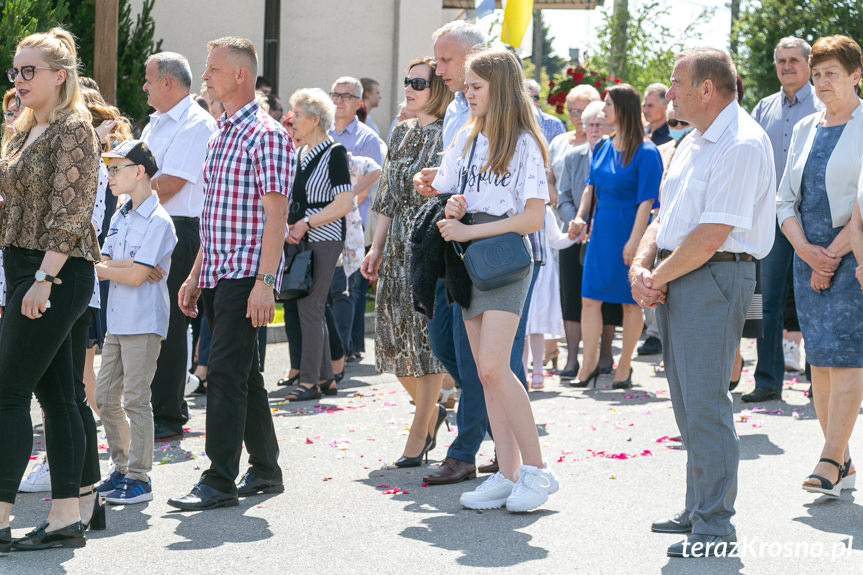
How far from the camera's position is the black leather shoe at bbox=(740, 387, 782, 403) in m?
8.92

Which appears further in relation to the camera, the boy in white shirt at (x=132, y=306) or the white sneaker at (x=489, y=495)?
the boy in white shirt at (x=132, y=306)

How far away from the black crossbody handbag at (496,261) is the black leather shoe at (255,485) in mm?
1551

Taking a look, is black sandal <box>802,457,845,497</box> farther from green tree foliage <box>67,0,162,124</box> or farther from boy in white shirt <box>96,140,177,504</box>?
green tree foliage <box>67,0,162,124</box>

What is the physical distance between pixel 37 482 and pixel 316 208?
3506 millimetres

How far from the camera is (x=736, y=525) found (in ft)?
17.9

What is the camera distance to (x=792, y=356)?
1055 centimetres

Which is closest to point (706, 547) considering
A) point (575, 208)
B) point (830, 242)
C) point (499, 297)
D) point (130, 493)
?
point (499, 297)

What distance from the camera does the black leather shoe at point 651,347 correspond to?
11781 millimetres

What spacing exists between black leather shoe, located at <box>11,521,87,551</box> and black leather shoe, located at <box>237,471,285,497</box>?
1128 mm

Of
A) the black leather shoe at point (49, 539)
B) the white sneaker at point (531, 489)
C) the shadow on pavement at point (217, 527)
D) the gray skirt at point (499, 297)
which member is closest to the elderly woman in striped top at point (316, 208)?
the shadow on pavement at point (217, 527)

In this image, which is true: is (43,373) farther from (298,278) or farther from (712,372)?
(298,278)

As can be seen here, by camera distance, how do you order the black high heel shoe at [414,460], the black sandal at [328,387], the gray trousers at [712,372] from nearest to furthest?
the gray trousers at [712,372] → the black high heel shoe at [414,460] → the black sandal at [328,387]

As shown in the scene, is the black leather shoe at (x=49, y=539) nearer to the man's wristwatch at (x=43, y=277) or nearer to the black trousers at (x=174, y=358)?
the man's wristwatch at (x=43, y=277)

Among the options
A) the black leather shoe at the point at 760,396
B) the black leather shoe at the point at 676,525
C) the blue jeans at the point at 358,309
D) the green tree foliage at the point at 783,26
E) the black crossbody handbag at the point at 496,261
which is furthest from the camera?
the green tree foliage at the point at 783,26
